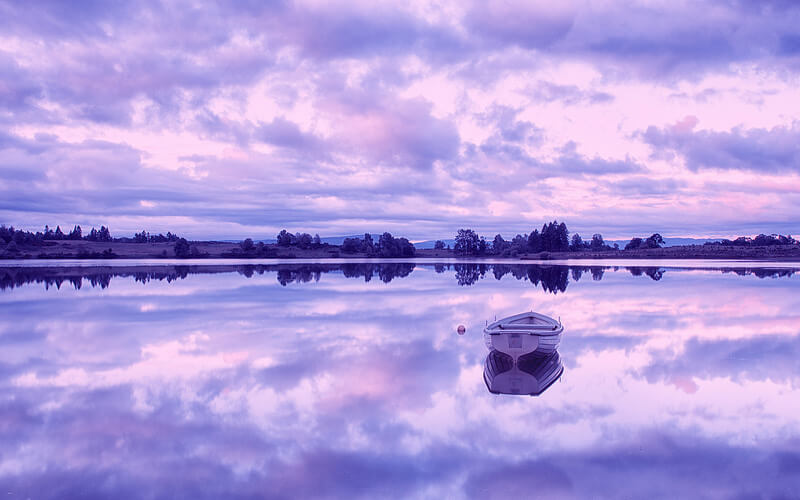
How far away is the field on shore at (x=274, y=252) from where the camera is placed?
12564 centimetres

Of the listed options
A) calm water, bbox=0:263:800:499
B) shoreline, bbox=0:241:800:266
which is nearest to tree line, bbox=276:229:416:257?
shoreline, bbox=0:241:800:266

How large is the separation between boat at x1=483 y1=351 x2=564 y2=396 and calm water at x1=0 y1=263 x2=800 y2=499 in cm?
32

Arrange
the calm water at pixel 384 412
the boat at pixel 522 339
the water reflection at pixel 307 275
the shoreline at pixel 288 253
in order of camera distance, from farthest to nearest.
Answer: the shoreline at pixel 288 253 < the water reflection at pixel 307 275 < the boat at pixel 522 339 < the calm water at pixel 384 412

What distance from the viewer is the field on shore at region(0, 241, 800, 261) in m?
126

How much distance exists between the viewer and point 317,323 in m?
24.0

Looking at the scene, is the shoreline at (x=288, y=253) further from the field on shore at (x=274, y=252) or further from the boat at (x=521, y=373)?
the boat at (x=521, y=373)

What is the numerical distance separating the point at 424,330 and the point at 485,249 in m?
167

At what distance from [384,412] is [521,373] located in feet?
15.8

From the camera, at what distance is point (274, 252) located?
5940 inches

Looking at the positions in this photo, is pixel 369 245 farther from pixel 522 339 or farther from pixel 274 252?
pixel 522 339

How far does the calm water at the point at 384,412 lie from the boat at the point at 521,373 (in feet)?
1.04

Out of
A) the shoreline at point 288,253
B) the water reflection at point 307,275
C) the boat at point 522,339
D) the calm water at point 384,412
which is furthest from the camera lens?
the shoreline at point 288,253

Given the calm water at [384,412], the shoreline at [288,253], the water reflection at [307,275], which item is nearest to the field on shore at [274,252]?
the shoreline at [288,253]

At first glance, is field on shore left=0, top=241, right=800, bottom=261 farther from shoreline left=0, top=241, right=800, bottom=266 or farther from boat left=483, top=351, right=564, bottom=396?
boat left=483, top=351, right=564, bottom=396
